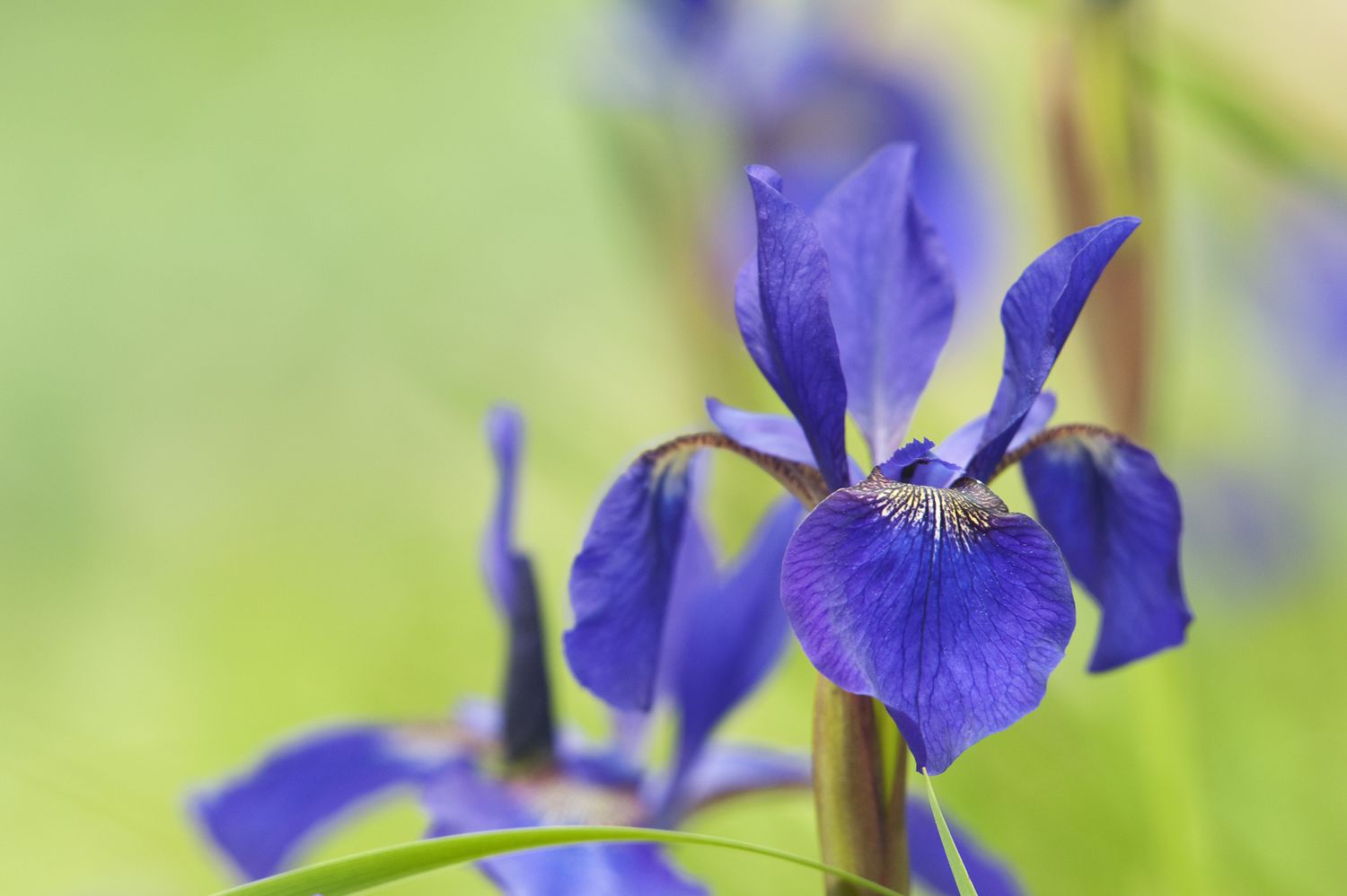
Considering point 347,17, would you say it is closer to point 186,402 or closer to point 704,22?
point 186,402

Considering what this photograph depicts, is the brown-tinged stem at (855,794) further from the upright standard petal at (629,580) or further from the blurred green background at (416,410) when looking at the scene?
the blurred green background at (416,410)

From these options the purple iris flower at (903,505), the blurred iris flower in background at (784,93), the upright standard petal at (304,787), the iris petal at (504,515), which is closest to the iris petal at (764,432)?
the purple iris flower at (903,505)

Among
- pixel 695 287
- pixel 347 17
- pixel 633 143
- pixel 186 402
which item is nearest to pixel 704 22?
pixel 633 143

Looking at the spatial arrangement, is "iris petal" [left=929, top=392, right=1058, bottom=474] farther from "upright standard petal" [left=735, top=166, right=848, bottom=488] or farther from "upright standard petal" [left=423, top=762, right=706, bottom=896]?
"upright standard petal" [left=423, top=762, right=706, bottom=896]

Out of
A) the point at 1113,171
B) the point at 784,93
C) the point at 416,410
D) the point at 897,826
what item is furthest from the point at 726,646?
the point at 416,410

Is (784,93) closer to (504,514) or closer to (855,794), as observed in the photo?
(504,514)

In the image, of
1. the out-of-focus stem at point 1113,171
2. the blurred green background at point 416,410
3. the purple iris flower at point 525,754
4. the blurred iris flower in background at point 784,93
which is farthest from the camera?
the blurred iris flower in background at point 784,93

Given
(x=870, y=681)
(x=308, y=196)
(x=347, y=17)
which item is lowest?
(x=870, y=681)
